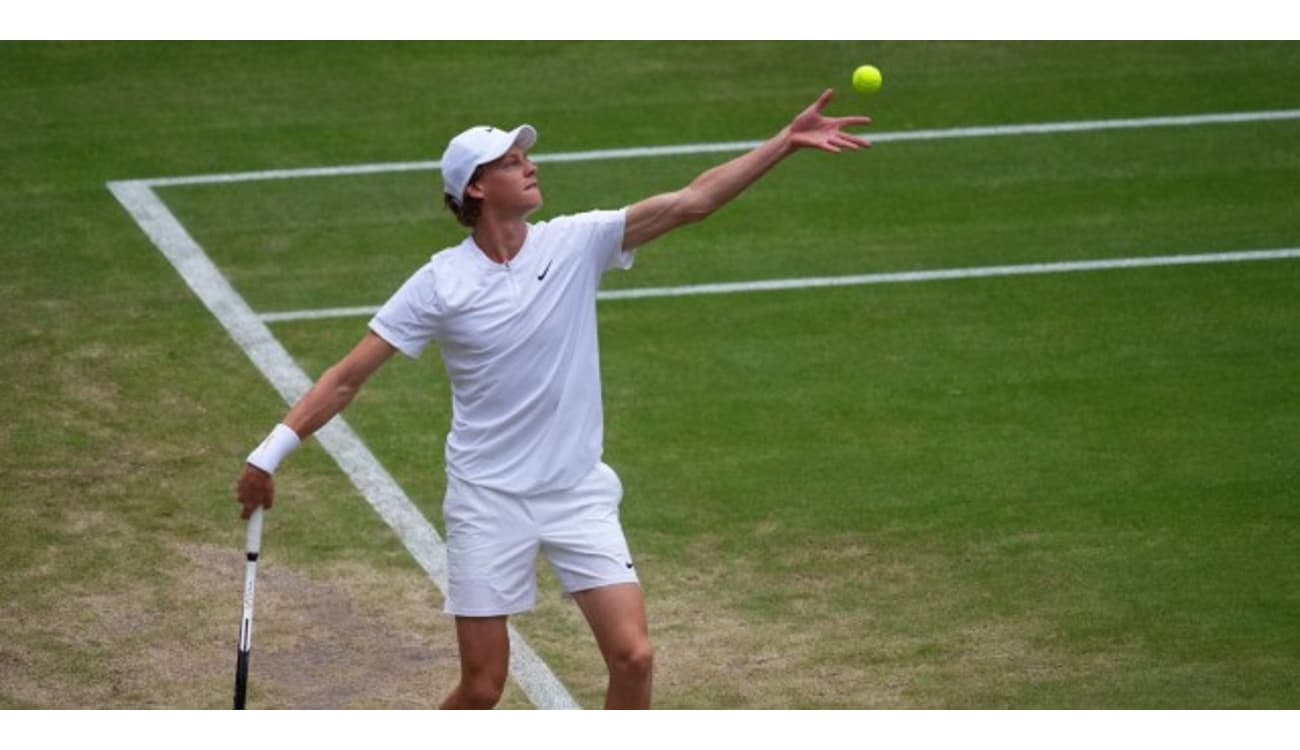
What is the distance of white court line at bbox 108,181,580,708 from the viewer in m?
10.3

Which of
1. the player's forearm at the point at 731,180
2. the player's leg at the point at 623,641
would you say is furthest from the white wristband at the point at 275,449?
the player's forearm at the point at 731,180

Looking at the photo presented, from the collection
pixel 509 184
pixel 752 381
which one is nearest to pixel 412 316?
pixel 509 184

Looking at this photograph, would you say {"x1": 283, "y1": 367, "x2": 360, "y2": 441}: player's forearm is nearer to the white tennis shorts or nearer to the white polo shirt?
the white polo shirt

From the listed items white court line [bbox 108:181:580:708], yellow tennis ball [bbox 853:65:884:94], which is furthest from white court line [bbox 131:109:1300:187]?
yellow tennis ball [bbox 853:65:884:94]

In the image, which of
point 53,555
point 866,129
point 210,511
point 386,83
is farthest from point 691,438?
point 386,83

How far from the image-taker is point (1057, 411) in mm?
12922

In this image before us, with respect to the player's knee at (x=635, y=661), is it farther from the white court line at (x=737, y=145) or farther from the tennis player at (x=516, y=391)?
the white court line at (x=737, y=145)

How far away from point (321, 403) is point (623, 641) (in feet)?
4.15

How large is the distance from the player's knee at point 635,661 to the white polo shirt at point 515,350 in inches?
23.6

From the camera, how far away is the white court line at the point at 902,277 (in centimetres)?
1441

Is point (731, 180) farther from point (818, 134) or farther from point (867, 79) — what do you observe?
point (867, 79)

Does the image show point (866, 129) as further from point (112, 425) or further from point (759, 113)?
point (112, 425)

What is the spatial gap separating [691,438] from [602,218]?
4.07m

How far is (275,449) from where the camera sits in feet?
27.6
